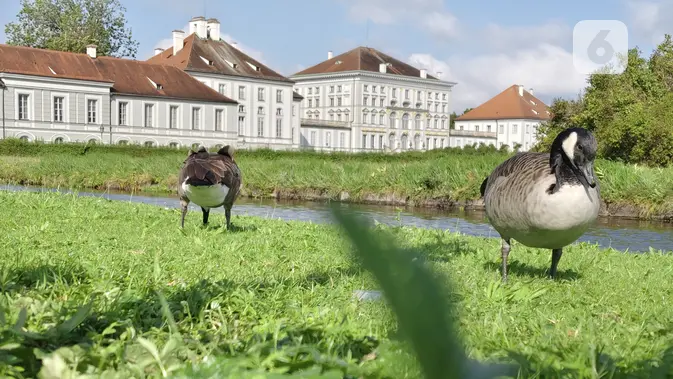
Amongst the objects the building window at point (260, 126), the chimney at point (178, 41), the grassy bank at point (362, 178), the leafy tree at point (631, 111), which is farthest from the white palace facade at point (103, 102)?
the leafy tree at point (631, 111)

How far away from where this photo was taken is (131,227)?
828 cm

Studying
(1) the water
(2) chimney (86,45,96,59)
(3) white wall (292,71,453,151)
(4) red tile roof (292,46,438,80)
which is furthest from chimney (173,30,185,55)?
(1) the water

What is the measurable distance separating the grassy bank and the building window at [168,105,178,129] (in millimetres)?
38053

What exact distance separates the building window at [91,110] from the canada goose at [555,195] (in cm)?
6515

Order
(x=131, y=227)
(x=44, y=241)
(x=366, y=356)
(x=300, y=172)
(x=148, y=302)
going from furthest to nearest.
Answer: (x=300, y=172), (x=131, y=227), (x=44, y=241), (x=148, y=302), (x=366, y=356)

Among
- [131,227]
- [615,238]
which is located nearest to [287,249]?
[131,227]

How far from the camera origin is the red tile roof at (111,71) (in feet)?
199

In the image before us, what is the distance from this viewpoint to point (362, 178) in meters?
27.6

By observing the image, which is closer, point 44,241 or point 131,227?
point 44,241

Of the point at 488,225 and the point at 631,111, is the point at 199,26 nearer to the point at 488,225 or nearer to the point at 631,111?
the point at 631,111

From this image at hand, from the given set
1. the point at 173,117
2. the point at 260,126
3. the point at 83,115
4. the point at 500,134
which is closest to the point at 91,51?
the point at 83,115

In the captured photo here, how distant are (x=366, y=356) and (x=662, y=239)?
Answer: 14697mm

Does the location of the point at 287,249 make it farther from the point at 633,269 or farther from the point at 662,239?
the point at 662,239

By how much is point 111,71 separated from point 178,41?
22.8m
